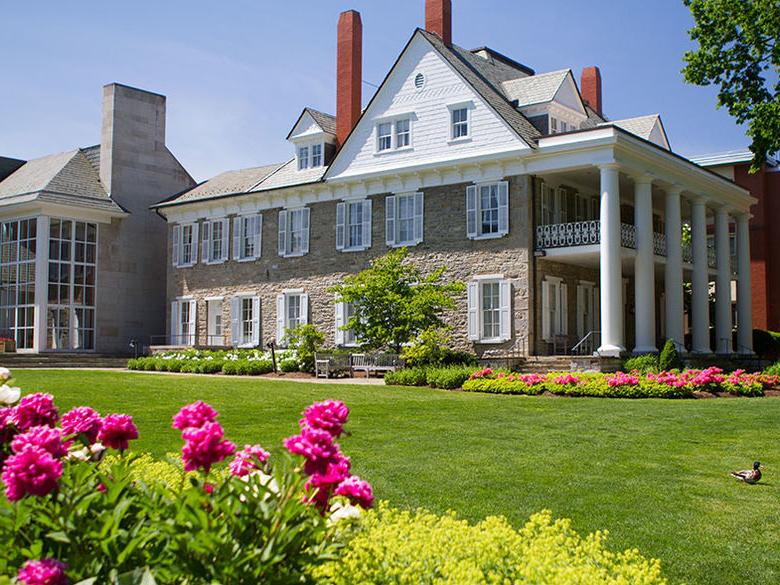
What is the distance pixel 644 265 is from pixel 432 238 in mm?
6419

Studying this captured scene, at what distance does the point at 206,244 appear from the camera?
34.3 metres

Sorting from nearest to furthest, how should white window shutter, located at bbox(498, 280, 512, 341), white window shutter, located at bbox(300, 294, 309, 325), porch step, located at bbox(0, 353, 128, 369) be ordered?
white window shutter, located at bbox(498, 280, 512, 341) < white window shutter, located at bbox(300, 294, 309, 325) < porch step, located at bbox(0, 353, 128, 369)

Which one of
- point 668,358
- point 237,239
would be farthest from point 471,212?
point 237,239

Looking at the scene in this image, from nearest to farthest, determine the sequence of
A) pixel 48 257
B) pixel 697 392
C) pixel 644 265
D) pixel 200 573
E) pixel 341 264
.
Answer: pixel 200 573 → pixel 697 392 → pixel 644 265 → pixel 341 264 → pixel 48 257

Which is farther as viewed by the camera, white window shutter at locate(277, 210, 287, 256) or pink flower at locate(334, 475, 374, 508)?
white window shutter at locate(277, 210, 287, 256)

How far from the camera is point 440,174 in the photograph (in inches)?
1077

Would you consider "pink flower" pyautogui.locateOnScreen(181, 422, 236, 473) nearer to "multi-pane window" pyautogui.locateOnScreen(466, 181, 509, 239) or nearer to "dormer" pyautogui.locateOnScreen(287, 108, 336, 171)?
"multi-pane window" pyautogui.locateOnScreen(466, 181, 509, 239)

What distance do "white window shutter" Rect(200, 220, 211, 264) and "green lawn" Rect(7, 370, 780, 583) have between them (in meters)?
17.5

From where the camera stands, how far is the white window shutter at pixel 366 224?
2916cm

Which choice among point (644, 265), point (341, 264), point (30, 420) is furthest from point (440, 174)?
point (30, 420)

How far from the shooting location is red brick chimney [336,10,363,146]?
30625 millimetres

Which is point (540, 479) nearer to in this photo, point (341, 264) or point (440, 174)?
point (440, 174)

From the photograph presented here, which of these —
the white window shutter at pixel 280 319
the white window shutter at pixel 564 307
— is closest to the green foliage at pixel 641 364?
the white window shutter at pixel 564 307

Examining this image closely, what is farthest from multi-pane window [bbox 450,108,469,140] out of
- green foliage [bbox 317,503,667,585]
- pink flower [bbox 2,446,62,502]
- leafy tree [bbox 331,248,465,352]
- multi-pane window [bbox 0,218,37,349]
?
pink flower [bbox 2,446,62,502]
